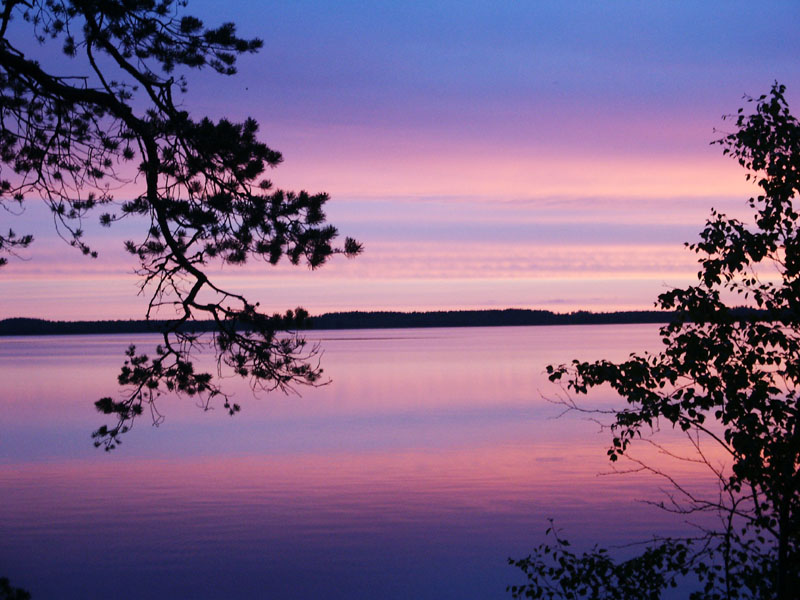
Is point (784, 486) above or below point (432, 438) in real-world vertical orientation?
above

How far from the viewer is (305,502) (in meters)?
12.5

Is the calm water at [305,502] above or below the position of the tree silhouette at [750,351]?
below

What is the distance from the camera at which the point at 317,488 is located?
44.2 ft

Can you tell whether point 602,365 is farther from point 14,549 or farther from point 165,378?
point 14,549

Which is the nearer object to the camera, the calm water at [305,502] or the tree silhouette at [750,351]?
the tree silhouette at [750,351]

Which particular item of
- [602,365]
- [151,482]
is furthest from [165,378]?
[151,482]

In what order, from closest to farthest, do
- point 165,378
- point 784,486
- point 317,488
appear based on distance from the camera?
point 784,486
point 165,378
point 317,488

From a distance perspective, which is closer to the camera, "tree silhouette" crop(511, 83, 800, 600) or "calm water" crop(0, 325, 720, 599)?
"tree silhouette" crop(511, 83, 800, 600)

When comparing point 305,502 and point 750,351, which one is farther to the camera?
point 305,502

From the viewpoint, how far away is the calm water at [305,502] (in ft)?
30.6

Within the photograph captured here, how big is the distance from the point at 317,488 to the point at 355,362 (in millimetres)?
35691

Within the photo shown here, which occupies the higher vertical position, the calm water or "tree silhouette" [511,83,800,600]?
"tree silhouette" [511,83,800,600]

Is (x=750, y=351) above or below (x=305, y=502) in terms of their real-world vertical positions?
above

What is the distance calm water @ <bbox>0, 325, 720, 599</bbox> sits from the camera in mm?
9320
